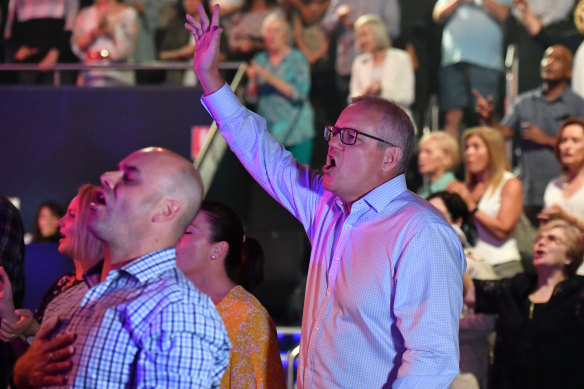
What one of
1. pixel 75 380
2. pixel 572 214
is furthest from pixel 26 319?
pixel 572 214

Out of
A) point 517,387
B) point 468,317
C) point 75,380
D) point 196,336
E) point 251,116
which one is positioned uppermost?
point 251,116

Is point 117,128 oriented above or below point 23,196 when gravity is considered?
above

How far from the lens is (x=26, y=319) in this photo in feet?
9.38

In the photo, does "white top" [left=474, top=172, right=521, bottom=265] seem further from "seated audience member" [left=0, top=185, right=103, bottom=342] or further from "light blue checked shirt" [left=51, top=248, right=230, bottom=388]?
"light blue checked shirt" [left=51, top=248, right=230, bottom=388]

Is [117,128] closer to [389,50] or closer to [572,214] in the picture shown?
[389,50]

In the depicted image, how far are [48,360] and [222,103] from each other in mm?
1209

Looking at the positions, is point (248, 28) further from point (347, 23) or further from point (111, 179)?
point (111, 179)

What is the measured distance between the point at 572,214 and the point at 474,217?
689mm

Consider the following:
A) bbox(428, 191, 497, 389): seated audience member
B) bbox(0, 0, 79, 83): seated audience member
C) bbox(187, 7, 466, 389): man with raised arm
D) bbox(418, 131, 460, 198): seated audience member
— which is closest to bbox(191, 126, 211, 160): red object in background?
bbox(0, 0, 79, 83): seated audience member

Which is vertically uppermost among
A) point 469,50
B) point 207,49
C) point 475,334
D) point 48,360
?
point 469,50

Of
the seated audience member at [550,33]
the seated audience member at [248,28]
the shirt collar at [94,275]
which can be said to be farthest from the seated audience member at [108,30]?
the shirt collar at [94,275]

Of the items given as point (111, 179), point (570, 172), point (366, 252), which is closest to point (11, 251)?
point (111, 179)

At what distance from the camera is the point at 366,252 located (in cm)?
257

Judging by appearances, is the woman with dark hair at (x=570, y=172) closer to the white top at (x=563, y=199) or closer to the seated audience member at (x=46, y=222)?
the white top at (x=563, y=199)
